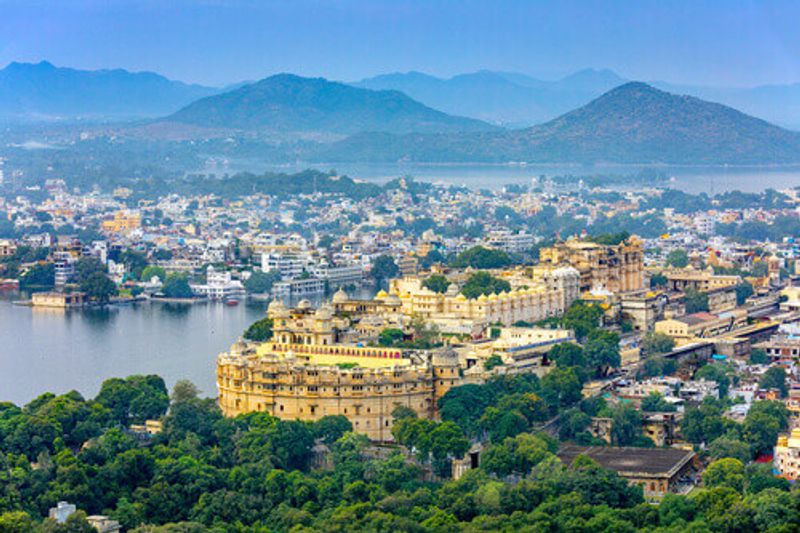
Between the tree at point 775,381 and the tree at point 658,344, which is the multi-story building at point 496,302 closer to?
the tree at point 658,344

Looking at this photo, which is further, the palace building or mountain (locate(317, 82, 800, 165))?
mountain (locate(317, 82, 800, 165))

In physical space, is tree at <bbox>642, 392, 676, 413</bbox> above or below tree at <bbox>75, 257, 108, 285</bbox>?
below

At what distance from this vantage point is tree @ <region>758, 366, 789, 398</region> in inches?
824

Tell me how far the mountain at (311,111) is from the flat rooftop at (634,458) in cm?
8158

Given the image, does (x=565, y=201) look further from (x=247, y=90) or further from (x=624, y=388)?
(x=247, y=90)

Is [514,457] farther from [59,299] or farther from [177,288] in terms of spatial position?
[177,288]

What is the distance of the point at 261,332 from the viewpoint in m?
22.8

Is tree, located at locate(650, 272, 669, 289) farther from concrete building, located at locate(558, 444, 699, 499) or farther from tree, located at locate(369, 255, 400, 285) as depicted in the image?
concrete building, located at locate(558, 444, 699, 499)

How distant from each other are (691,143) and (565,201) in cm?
2919

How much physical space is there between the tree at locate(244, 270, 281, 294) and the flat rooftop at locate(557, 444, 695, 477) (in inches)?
660

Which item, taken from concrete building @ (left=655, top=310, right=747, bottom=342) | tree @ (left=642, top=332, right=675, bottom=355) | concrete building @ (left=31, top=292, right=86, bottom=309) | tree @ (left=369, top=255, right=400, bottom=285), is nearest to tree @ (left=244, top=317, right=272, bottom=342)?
tree @ (left=642, top=332, right=675, bottom=355)

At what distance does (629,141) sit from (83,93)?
56231 millimetres

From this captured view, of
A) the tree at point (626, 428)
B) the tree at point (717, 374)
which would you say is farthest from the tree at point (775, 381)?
the tree at point (626, 428)

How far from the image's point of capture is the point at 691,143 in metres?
83.0
